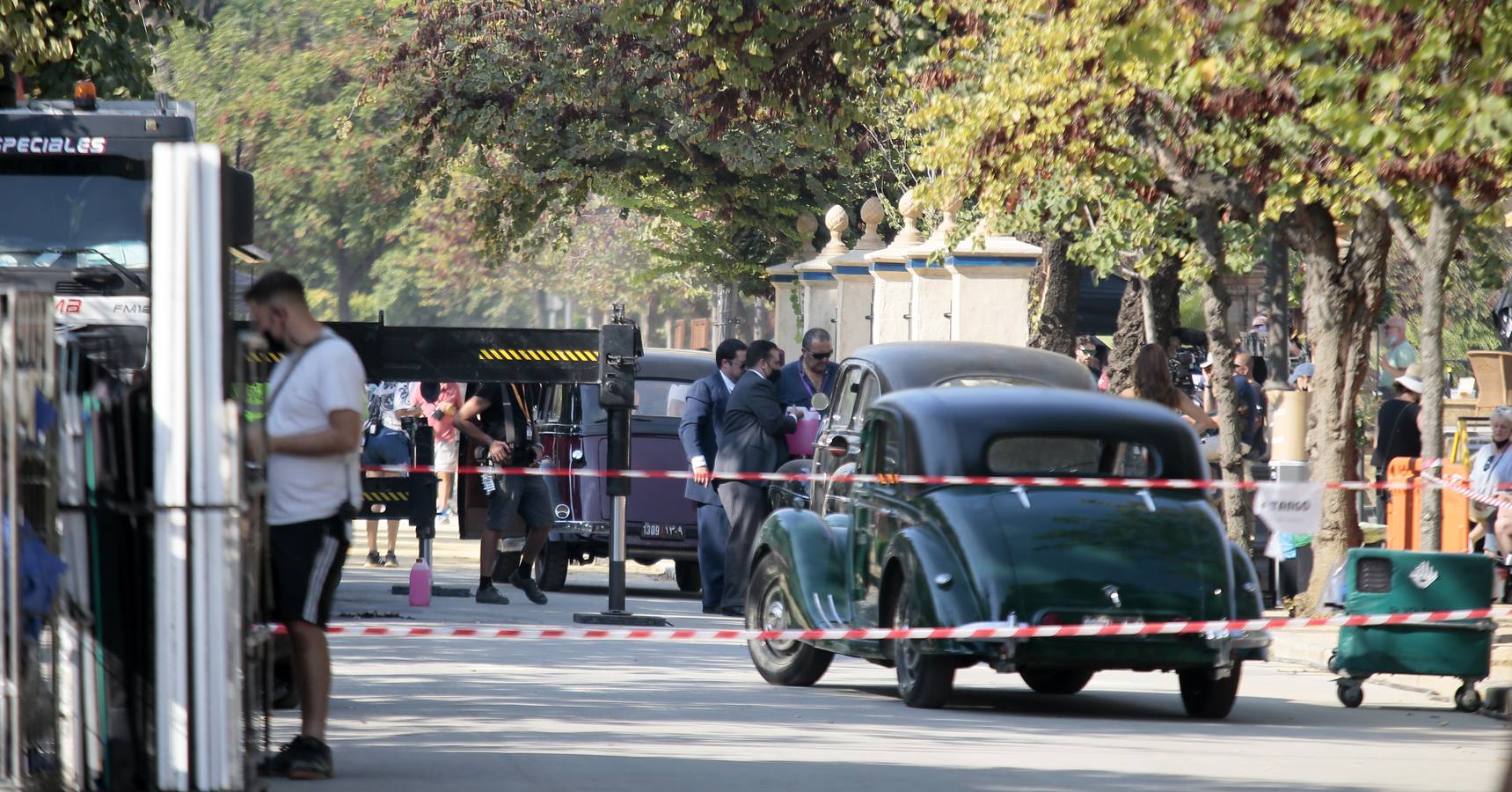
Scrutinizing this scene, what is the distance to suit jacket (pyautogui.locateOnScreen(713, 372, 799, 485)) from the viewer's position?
53.1ft

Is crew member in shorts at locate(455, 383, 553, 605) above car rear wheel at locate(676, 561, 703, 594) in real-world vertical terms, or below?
above

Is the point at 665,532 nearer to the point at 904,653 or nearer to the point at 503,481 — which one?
the point at 503,481

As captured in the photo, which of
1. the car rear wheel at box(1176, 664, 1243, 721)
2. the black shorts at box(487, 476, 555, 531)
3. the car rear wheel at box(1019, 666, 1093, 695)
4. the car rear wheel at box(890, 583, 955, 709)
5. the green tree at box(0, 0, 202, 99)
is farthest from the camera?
the black shorts at box(487, 476, 555, 531)

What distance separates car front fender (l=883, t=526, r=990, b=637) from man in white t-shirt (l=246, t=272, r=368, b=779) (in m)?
3.21

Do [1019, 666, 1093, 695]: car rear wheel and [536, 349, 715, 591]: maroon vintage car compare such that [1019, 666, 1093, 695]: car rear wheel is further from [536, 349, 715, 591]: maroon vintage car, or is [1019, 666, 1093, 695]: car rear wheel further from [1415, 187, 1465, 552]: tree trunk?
[536, 349, 715, 591]: maroon vintage car

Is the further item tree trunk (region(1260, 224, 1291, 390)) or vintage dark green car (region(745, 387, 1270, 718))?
tree trunk (region(1260, 224, 1291, 390))

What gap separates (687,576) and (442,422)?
659 cm

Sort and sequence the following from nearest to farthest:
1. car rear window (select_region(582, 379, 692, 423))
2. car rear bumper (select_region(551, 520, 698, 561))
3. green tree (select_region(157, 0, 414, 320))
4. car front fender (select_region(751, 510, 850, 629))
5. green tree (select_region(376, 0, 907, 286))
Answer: car front fender (select_region(751, 510, 850, 629))
car rear bumper (select_region(551, 520, 698, 561))
car rear window (select_region(582, 379, 692, 423))
green tree (select_region(376, 0, 907, 286))
green tree (select_region(157, 0, 414, 320))

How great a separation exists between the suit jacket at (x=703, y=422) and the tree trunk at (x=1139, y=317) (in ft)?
26.8

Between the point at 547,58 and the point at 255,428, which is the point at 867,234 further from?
the point at 255,428

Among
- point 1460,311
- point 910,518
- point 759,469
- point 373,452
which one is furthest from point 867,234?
point 1460,311

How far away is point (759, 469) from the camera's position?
16.1 meters

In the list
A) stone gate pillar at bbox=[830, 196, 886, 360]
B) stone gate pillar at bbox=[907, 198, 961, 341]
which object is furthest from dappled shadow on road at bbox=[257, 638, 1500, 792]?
stone gate pillar at bbox=[830, 196, 886, 360]

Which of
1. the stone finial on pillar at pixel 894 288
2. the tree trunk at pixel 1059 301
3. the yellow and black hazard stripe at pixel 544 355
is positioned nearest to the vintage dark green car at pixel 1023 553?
the yellow and black hazard stripe at pixel 544 355
